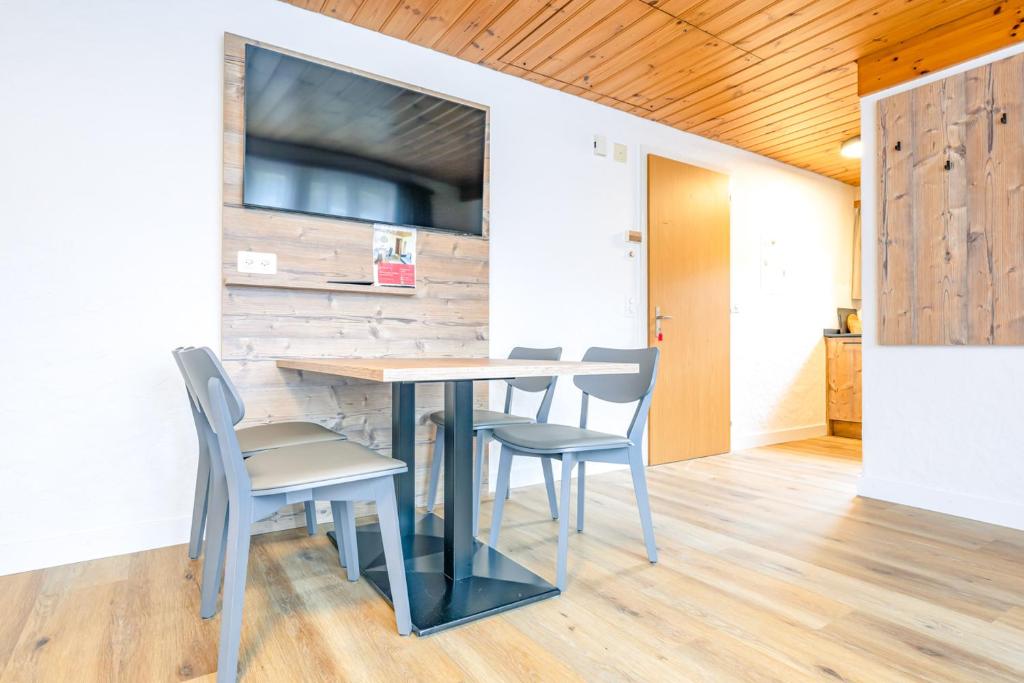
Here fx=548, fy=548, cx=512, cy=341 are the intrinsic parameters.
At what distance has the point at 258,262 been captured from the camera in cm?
236

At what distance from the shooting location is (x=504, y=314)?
310 cm

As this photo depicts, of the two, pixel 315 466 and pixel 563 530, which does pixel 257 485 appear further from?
pixel 563 530

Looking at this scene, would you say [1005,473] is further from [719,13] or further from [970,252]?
[719,13]

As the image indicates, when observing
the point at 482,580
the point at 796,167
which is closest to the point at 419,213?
the point at 482,580

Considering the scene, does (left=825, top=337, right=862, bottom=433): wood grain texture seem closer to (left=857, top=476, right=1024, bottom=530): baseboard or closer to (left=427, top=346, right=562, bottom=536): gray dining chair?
(left=857, top=476, right=1024, bottom=530): baseboard

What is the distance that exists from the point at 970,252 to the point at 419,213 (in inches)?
106

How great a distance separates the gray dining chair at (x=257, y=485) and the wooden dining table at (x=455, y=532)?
0.68 ft

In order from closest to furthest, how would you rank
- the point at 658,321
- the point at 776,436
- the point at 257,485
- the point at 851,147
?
the point at 257,485, the point at 658,321, the point at 851,147, the point at 776,436

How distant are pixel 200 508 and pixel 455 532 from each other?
39.8 inches

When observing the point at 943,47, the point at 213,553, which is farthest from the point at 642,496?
the point at 943,47

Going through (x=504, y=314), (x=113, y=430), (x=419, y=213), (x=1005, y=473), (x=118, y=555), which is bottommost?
(x=118, y=555)

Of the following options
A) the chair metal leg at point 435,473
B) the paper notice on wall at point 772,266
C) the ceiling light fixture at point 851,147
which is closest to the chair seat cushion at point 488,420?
the chair metal leg at point 435,473

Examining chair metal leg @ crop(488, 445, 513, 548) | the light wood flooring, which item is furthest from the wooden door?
chair metal leg @ crop(488, 445, 513, 548)

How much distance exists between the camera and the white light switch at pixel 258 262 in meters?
2.33
